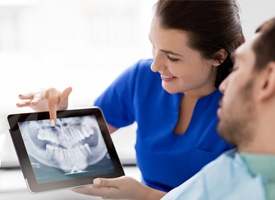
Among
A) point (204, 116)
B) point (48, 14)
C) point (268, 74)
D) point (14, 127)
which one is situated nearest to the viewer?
point (268, 74)

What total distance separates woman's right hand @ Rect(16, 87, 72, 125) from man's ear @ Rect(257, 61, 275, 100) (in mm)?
589

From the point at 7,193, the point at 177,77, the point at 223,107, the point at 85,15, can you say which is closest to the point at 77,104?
the point at 85,15

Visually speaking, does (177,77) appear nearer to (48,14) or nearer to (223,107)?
(223,107)

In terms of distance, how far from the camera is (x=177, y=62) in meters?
1.36

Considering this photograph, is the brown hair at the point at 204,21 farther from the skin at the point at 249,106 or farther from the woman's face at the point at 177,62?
the skin at the point at 249,106

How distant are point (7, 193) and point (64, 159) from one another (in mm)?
296

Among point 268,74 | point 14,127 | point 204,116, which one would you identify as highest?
point 268,74

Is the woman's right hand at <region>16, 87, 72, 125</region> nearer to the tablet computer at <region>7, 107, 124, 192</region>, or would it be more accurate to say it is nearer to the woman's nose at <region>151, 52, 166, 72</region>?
the tablet computer at <region>7, 107, 124, 192</region>

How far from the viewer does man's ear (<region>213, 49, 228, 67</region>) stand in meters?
1.38

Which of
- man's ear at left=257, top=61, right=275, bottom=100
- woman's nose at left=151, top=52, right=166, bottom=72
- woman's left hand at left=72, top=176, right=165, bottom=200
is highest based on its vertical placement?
man's ear at left=257, top=61, right=275, bottom=100

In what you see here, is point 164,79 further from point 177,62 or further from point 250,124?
point 250,124

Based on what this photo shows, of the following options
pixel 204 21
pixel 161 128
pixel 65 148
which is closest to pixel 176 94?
pixel 161 128

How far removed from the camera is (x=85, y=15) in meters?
1.90

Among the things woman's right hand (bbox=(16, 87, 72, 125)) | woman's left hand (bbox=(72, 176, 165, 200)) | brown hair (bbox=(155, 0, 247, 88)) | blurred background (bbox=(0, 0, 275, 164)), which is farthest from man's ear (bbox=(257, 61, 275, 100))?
blurred background (bbox=(0, 0, 275, 164))
